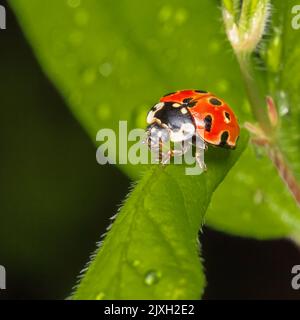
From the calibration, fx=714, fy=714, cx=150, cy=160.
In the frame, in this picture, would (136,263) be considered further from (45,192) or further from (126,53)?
(45,192)

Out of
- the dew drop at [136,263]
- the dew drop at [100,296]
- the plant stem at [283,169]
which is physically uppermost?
the plant stem at [283,169]

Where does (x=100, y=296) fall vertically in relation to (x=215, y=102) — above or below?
below

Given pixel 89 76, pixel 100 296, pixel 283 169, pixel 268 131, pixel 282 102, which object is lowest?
pixel 100 296

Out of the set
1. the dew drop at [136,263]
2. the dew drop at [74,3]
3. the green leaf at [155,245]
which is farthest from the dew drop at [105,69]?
the dew drop at [136,263]

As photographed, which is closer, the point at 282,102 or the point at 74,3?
the point at 282,102

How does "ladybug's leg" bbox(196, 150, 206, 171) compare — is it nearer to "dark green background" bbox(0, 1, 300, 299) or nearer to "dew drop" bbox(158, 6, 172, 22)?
"dew drop" bbox(158, 6, 172, 22)

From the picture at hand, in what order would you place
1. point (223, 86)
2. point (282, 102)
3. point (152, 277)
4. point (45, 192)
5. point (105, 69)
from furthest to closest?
point (45, 192)
point (105, 69)
point (223, 86)
point (282, 102)
point (152, 277)

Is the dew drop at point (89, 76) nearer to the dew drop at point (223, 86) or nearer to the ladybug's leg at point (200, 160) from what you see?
the dew drop at point (223, 86)

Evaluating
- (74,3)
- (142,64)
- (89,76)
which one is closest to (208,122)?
(142,64)
